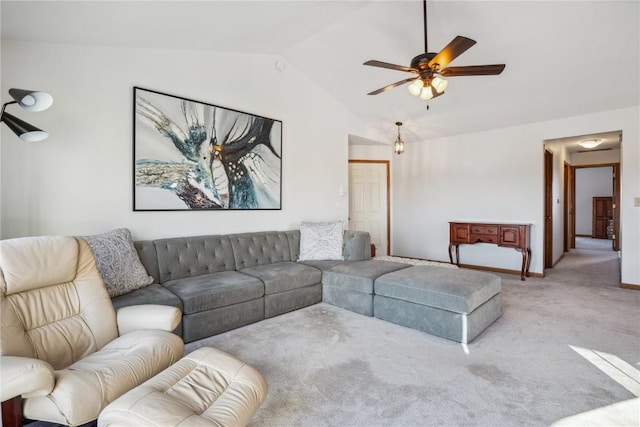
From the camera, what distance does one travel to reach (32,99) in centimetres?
188

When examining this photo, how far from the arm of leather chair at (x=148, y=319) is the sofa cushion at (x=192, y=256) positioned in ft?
3.45

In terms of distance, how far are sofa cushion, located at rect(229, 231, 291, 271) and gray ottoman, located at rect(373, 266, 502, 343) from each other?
1351 mm

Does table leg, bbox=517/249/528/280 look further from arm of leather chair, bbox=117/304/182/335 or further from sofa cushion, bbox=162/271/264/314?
arm of leather chair, bbox=117/304/182/335

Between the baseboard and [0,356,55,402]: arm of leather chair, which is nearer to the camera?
[0,356,55,402]: arm of leather chair

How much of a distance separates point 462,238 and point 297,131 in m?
3.21

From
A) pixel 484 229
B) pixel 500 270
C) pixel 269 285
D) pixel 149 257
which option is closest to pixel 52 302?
pixel 149 257

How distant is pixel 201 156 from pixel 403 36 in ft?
8.48

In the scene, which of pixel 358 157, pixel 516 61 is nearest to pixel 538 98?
pixel 516 61

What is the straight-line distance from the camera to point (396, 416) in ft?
5.53

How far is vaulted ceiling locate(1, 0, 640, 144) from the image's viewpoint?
2.59m

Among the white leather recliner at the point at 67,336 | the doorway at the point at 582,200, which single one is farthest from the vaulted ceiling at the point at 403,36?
the white leather recliner at the point at 67,336

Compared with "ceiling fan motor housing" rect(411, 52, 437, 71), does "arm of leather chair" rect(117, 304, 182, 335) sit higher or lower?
lower

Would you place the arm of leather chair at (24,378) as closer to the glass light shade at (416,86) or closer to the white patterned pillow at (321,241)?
the white patterned pillow at (321,241)

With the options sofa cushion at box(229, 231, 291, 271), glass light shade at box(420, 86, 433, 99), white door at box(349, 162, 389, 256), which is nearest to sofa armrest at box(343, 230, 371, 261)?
sofa cushion at box(229, 231, 291, 271)
